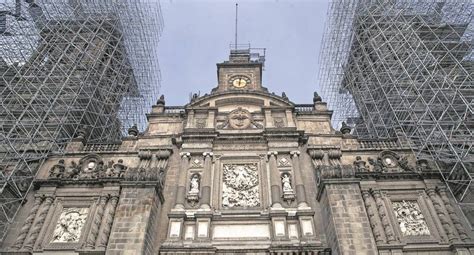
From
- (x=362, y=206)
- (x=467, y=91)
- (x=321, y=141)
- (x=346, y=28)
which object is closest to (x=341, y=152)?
(x=321, y=141)

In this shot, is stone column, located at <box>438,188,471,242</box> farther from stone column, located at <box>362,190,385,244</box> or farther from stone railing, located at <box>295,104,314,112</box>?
stone railing, located at <box>295,104,314,112</box>

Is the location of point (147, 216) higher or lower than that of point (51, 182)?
lower

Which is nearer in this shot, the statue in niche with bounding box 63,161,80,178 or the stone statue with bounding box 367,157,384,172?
the stone statue with bounding box 367,157,384,172

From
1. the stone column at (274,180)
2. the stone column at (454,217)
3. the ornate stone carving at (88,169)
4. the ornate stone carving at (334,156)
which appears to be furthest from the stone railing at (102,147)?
the stone column at (454,217)

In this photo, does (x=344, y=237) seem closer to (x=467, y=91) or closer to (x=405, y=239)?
(x=405, y=239)

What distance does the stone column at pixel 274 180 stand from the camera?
14852 millimetres

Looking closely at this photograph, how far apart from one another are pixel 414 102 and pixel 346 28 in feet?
27.6

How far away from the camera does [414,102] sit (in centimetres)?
1756

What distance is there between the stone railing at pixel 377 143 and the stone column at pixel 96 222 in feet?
36.4

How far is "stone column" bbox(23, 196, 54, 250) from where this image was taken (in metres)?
13.6

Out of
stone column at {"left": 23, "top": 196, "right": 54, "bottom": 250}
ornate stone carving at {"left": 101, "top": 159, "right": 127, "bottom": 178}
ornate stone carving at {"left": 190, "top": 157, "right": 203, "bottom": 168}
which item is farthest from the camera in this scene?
ornate stone carving at {"left": 190, "top": 157, "right": 203, "bottom": 168}

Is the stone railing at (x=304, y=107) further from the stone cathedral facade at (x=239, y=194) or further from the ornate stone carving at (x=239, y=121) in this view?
the ornate stone carving at (x=239, y=121)

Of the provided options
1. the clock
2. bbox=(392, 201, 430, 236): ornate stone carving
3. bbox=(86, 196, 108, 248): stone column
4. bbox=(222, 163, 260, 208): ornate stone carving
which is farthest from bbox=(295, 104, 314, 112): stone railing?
bbox=(86, 196, 108, 248): stone column

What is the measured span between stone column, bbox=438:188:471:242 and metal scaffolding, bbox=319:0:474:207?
461mm
